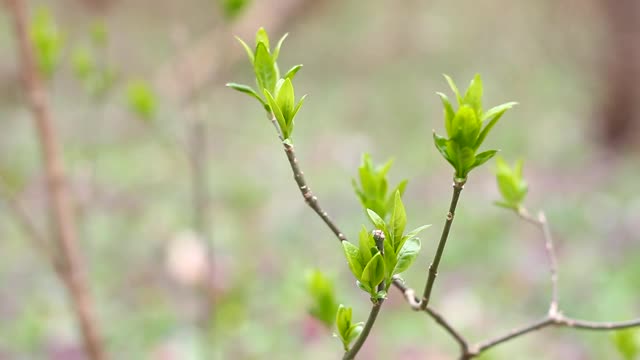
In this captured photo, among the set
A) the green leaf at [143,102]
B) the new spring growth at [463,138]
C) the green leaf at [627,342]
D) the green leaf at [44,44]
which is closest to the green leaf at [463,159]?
the new spring growth at [463,138]

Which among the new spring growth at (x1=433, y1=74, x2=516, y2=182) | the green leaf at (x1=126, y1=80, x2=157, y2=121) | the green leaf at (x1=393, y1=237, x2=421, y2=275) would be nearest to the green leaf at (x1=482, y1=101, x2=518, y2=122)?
the new spring growth at (x1=433, y1=74, x2=516, y2=182)

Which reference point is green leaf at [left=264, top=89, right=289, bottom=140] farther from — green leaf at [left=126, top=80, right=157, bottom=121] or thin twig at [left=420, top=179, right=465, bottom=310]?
green leaf at [left=126, top=80, right=157, bottom=121]

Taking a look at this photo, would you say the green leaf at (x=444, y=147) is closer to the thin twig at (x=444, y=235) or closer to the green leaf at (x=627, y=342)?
the thin twig at (x=444, y=235)

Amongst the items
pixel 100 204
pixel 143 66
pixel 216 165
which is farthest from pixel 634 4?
pixel 143 66

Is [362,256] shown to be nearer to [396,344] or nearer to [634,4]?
[396,344]

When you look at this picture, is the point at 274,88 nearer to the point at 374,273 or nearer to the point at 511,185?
the point at 374,273
